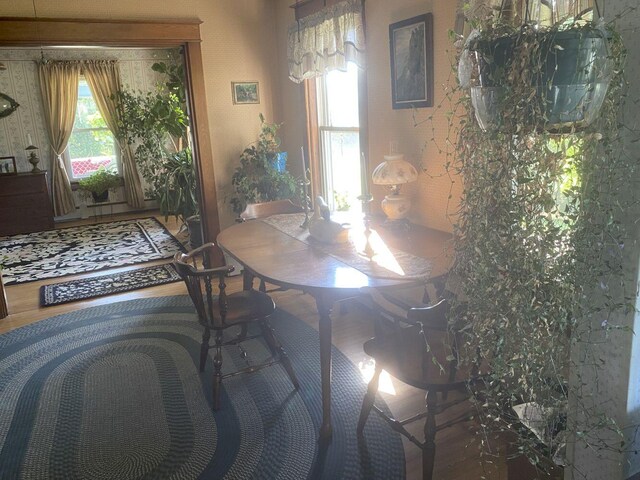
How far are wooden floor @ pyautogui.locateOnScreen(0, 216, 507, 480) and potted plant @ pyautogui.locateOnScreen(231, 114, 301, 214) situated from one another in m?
0.80

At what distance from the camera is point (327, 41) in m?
3.61

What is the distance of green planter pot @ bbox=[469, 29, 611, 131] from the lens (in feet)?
3.14

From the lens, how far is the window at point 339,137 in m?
3.83

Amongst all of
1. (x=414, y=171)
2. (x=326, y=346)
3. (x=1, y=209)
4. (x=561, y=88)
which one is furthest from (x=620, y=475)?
(x=1, y=209)

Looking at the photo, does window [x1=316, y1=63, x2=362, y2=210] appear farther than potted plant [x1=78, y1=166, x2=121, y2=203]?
No

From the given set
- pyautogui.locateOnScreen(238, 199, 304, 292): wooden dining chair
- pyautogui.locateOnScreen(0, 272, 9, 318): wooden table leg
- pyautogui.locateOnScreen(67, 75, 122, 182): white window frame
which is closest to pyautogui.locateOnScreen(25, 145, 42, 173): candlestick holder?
pyautogui.locateOnScreen(67, 75, 122, 182): white window frame

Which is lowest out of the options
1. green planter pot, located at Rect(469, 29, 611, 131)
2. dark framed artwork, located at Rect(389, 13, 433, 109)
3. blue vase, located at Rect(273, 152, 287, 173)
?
blue vase, located at Rect(273, 152, 287, 173)

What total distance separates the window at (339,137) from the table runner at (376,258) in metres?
1.03

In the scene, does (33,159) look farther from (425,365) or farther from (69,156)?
(425,365)

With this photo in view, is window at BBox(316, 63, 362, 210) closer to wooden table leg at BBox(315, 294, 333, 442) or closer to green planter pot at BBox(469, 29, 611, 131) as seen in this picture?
wooden table leg at BBox(315, 294, 333, 442)

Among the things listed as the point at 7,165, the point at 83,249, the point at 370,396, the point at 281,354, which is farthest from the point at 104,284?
the point at 7,165

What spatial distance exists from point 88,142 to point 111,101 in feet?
2.37

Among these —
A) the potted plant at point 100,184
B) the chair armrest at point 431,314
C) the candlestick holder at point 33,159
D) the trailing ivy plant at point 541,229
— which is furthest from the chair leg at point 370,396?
the potted plant at point 100,184

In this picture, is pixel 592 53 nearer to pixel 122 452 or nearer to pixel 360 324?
pixel 122 452
